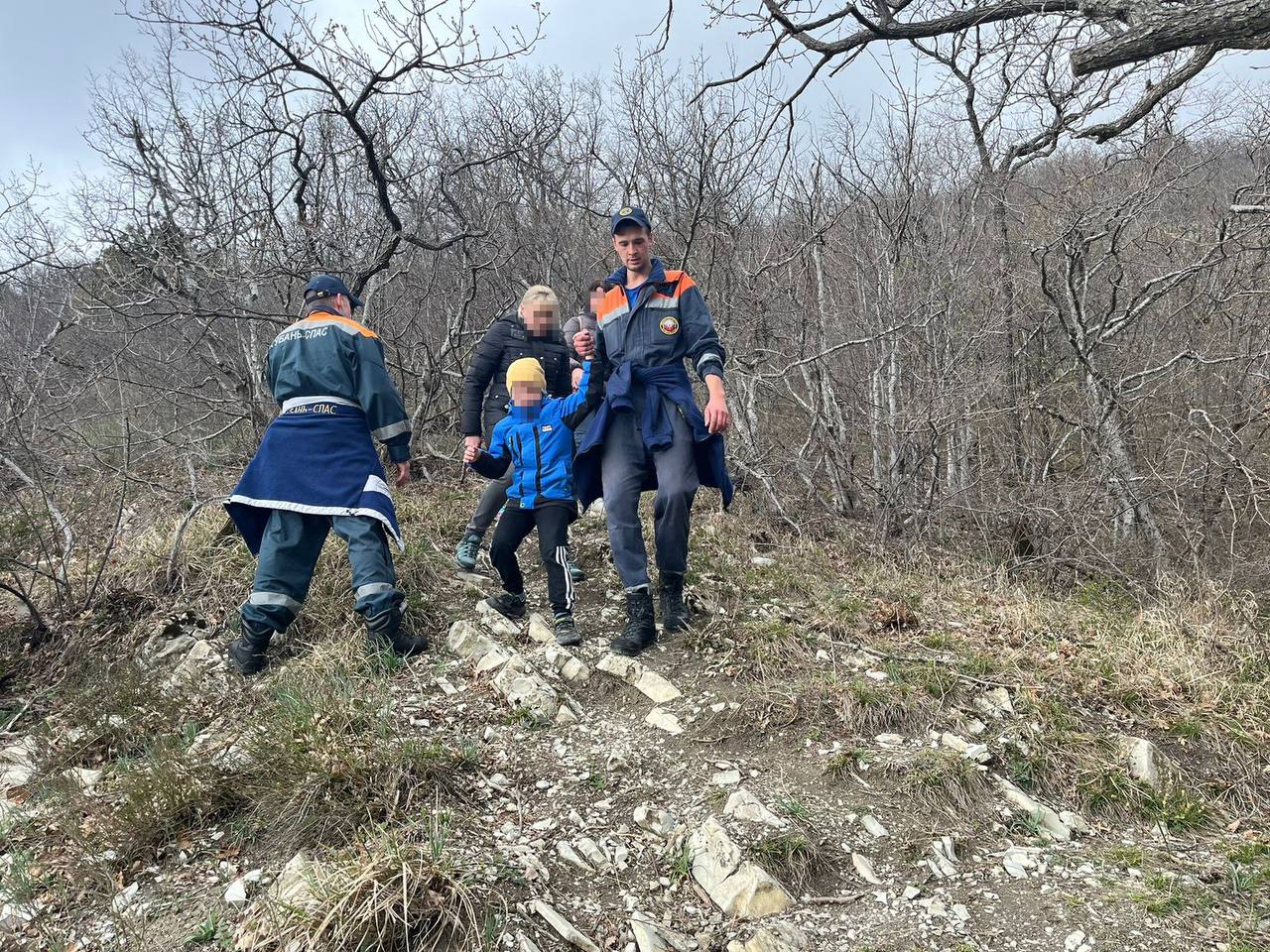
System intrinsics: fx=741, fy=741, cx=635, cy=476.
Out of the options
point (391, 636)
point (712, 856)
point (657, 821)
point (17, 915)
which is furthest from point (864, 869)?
point (17, 915)

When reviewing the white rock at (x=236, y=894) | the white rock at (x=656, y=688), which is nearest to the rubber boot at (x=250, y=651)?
the white rock at (x=236, y=894)

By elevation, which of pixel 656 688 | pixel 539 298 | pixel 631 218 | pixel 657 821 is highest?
pixel 631 218

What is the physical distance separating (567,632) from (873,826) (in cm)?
181

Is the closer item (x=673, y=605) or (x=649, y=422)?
(x=649, y=422)

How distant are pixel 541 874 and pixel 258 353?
6527mm

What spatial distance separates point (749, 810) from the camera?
2.63 m

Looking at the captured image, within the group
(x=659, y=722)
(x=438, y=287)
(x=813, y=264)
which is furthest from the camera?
(x=438, y=287)

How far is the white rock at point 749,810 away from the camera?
2.59m

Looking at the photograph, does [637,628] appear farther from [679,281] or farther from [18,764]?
[18,764]

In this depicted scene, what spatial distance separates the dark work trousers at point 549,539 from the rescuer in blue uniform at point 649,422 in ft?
0.95

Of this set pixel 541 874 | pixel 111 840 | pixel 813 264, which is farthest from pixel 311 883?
pixel 813 264

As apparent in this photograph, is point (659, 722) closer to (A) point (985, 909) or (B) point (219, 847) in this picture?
(A) point (985, 909)

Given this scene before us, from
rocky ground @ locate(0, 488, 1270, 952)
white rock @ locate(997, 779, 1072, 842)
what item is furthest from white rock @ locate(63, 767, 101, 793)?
white rock @ locate(997, 779, 1072, 842)

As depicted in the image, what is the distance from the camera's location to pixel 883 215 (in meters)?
7.09
